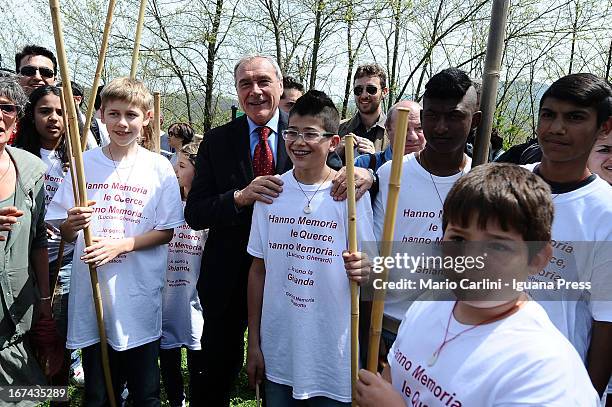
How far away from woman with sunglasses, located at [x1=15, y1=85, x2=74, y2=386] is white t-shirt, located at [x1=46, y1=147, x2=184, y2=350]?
0.59 metres

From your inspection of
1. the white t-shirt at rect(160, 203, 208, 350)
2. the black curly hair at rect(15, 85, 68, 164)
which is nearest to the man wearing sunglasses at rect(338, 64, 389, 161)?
the white t-shirt at rect(160, 203, 208, 350)

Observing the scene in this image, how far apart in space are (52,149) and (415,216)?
236 centimetres

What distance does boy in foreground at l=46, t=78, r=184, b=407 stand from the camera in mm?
2604

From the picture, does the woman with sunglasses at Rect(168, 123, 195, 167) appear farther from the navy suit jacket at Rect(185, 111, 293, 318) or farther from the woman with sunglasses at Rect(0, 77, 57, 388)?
the woman with sunglasses at Rect(0, 77, 57, 388)

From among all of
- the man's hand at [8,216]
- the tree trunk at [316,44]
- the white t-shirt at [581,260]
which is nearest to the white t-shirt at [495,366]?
the white t-shirt at [581,260]

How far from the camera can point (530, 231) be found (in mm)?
1290

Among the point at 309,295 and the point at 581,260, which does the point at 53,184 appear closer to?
the point at 309,295

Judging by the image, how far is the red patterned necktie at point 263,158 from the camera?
108 inches

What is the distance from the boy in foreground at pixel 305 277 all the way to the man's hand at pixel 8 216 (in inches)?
39.5

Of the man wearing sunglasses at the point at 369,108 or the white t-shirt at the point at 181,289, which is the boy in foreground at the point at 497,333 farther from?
the man wearing sunglasses at the point at 369,108

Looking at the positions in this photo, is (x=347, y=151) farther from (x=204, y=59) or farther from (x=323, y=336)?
(x=204, y=59)

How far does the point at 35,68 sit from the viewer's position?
4.36 meters

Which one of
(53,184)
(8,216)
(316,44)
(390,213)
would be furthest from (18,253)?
(316,44)

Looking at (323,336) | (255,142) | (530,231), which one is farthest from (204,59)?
(530,231)
